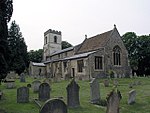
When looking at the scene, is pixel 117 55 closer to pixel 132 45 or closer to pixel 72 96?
pixel 132 45

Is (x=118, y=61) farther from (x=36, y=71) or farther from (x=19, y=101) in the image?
(x=19, y=101)

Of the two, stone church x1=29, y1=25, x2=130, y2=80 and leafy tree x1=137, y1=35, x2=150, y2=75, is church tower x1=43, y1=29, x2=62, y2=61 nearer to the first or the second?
stone church x1=29, y1=25, x2=130, y2=80

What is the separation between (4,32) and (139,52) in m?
49.8

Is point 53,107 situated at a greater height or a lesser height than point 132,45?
lesser

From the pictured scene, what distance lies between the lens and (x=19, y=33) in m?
56.6

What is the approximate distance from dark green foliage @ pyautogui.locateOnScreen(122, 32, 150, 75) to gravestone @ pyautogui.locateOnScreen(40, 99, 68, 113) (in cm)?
5002

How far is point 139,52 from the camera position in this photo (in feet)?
188


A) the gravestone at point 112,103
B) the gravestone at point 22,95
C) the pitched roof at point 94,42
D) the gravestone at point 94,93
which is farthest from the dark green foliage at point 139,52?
the gravestone at point 112,103

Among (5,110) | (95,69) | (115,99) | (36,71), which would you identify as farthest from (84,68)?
(115,99)

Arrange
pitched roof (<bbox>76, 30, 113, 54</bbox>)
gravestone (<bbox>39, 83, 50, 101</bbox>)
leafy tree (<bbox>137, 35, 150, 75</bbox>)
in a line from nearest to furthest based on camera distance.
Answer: gravestone (<bbox>39, 83, 50, 101</bbox>), pitched roof (<bbox>76, 30, 113, 54</bbox>), leafy tree (<bbox>137, 35, 150, 75</bbox>)

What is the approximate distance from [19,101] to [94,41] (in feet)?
101

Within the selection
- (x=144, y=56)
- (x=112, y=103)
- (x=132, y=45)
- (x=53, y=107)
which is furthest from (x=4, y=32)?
(x=132, y=45)

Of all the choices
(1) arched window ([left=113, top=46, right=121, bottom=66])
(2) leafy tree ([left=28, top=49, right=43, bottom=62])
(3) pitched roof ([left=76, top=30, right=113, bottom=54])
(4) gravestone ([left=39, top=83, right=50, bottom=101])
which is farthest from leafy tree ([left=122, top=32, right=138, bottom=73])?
(4) gravestone ([left=39, top=83, right=50, bottom=101])

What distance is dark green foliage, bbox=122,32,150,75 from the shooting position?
55.7 m
